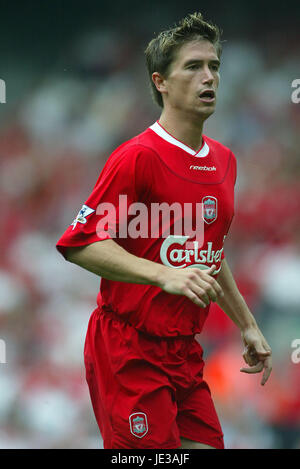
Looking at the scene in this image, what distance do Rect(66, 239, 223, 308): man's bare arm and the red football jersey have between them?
0.04m

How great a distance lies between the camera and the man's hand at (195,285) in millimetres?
1534

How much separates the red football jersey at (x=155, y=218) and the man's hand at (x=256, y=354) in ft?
0.73

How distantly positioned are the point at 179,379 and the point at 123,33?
375cm

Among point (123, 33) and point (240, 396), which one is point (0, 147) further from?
point (240, 396)

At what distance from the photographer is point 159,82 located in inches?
82.0

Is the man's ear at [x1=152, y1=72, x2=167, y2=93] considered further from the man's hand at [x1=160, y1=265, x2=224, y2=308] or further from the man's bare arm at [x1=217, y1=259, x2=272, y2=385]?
the man's hand at [x1=160, y1=265, x2=224, y2=308]

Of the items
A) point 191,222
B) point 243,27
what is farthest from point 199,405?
point 243,27

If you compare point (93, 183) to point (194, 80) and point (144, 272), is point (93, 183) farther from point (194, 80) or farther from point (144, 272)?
point (144, 272)

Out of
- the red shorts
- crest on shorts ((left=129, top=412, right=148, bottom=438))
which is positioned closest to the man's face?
the red shorts

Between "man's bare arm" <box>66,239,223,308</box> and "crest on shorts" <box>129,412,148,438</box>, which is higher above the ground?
"man's bare arm" <box>66,239,223,308</box>

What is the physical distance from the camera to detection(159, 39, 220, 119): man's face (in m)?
1.96

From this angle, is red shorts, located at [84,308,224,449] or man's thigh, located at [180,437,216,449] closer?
red shorts, located at [84,308,224,449]

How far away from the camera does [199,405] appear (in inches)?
78.2

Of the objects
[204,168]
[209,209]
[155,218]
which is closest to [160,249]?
[155,218]
